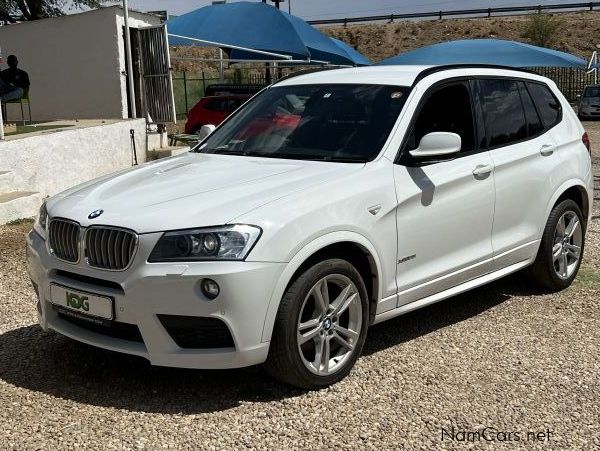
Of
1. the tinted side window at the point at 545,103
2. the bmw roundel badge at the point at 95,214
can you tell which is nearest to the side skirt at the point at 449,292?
the tinted side window at the point at 545,103

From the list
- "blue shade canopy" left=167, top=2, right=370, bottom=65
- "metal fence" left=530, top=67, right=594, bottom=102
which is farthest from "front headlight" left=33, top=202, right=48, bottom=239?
"metal fence" left=530, top=67, right=594, bottom=102

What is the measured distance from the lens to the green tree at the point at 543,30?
55.3 m

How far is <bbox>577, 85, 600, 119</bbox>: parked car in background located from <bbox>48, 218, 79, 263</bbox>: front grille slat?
30.5m

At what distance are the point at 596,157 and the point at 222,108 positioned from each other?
29.0ft

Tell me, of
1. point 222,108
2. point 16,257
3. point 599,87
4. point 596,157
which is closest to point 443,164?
point 16,257

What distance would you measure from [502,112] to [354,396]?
254 centimetres

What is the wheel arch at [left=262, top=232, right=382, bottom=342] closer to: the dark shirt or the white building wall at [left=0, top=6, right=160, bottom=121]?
the dark shirt

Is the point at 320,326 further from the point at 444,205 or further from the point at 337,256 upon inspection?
the point at 444,205

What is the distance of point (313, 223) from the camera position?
3.81m

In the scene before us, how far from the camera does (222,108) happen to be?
1828cm

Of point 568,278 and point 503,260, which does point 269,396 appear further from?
point 568,278

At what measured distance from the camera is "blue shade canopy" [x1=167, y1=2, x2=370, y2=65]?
17875 mm

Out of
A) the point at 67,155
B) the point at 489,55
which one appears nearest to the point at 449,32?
the point at 489,55

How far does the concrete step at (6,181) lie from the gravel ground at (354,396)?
14.3 feet
